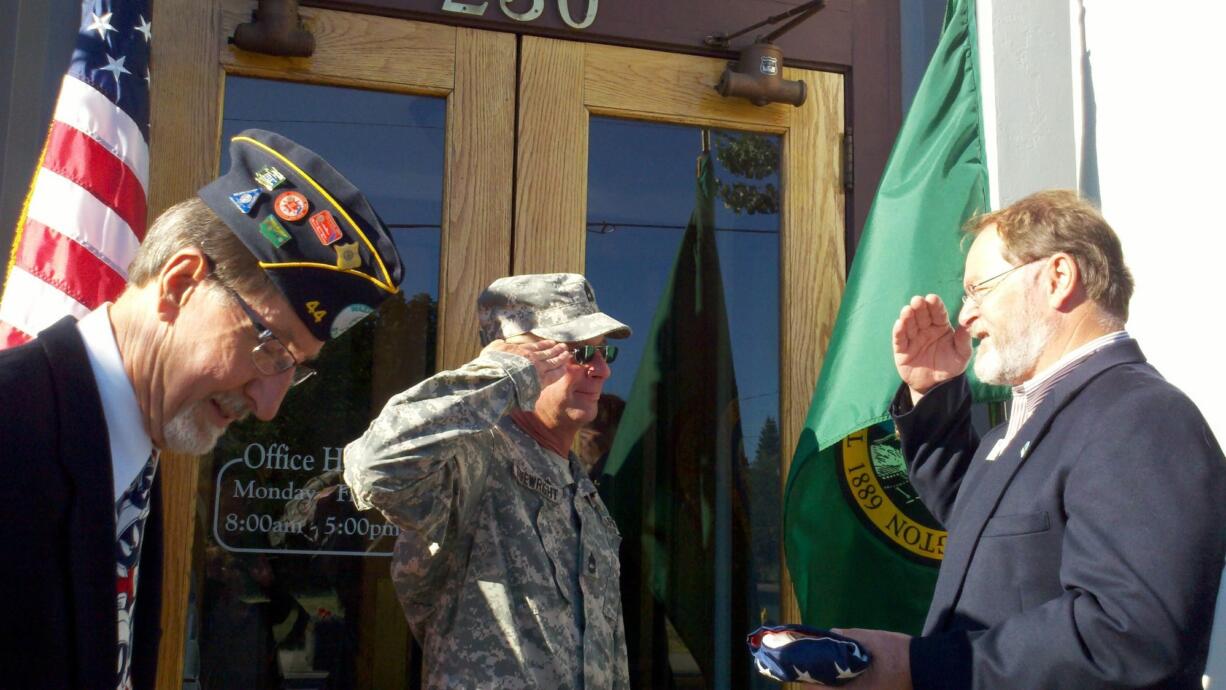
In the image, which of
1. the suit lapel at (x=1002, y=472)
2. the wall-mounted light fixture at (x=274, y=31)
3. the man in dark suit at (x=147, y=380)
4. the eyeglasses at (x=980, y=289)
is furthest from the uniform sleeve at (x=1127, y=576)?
the wall-mounted light fixture at (x=274, y=31)

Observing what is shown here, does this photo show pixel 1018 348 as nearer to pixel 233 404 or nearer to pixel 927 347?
pixel 927 347

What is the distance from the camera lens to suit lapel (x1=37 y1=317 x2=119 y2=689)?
1466 mm

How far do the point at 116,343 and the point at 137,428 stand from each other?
127mm

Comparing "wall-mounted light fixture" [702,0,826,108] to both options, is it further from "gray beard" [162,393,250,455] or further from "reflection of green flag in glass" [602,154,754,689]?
"gray beard" [162,393,250,455]

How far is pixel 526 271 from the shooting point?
10.7 feet

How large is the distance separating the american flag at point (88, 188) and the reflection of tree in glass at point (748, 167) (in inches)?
64.5

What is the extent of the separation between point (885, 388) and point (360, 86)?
65.2 inches

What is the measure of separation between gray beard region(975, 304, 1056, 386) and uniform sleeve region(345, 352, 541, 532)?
1.01 metres

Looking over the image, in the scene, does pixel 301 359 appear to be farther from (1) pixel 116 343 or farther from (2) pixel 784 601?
(2) pixel 784 601

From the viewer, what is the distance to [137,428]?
66.0 inches

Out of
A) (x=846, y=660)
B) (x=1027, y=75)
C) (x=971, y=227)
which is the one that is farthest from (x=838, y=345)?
(x=846, y=660)

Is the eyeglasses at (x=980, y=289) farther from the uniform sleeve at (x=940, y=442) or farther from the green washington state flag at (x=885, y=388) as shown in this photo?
the green washington state flag at (x=885, y=388)

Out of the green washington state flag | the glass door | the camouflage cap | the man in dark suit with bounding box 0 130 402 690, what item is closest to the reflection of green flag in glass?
the glass door

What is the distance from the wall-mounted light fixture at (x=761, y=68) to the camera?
342cm
